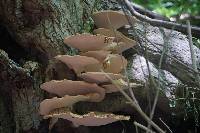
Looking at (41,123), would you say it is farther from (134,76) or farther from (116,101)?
(134,76)

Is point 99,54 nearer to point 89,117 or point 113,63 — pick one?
point 113,63

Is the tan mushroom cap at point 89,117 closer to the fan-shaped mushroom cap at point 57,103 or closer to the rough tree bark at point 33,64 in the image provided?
the fan-shaped mushroom cap at point 57,103

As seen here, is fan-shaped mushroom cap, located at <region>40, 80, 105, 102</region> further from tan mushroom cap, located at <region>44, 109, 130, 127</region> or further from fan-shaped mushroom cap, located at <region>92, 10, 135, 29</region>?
fan-shaped mushroom cap, located at <region>92, 10, 135, 29</region>

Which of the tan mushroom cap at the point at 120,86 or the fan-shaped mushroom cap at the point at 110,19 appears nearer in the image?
the tan mushroom cap at the point at 120,86

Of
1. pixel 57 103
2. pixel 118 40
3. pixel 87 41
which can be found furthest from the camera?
pixel 118 40

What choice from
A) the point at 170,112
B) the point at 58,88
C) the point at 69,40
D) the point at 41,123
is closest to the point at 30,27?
the point at 69,40

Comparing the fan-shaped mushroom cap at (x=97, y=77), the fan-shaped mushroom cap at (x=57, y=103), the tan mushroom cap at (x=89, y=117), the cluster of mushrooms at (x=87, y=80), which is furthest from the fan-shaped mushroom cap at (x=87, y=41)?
the tan mushroom cap at (x=89, y=117)

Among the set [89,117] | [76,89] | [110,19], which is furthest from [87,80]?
[110,19]
